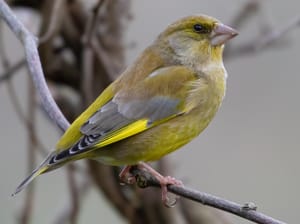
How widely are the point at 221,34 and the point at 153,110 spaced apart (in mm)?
579

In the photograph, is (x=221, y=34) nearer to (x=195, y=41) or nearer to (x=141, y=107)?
(x=195, y=41)

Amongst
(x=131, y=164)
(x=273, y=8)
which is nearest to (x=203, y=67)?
(x=131, y=164)

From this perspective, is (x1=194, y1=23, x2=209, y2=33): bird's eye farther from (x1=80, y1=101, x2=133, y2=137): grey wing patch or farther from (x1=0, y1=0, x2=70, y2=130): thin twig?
(x1=0, y1=0, x2=70, y2=130): thin twig

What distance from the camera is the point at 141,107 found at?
515 cm

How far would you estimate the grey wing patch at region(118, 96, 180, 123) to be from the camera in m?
5.12

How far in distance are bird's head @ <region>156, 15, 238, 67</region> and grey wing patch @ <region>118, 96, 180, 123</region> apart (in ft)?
1.17

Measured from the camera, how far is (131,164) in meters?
5.07

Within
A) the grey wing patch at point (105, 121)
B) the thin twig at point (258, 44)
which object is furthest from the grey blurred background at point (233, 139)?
the grey wing patch at point (105, 121)

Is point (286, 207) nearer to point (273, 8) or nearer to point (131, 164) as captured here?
point (273, 8)

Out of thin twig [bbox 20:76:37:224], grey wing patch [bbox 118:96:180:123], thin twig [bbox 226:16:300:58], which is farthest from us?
thin twig [bbox 226:16:300:58]

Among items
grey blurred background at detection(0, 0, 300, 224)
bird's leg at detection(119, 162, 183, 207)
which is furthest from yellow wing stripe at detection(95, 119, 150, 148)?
grey blurred background at detection(0, 0, 300, 224)

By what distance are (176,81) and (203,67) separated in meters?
0.22

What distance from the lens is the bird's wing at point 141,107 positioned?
5020 mm

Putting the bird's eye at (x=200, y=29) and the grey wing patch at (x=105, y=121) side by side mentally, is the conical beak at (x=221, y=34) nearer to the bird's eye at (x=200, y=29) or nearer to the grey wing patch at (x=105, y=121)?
the bird's eye at (x=200, y=29)
